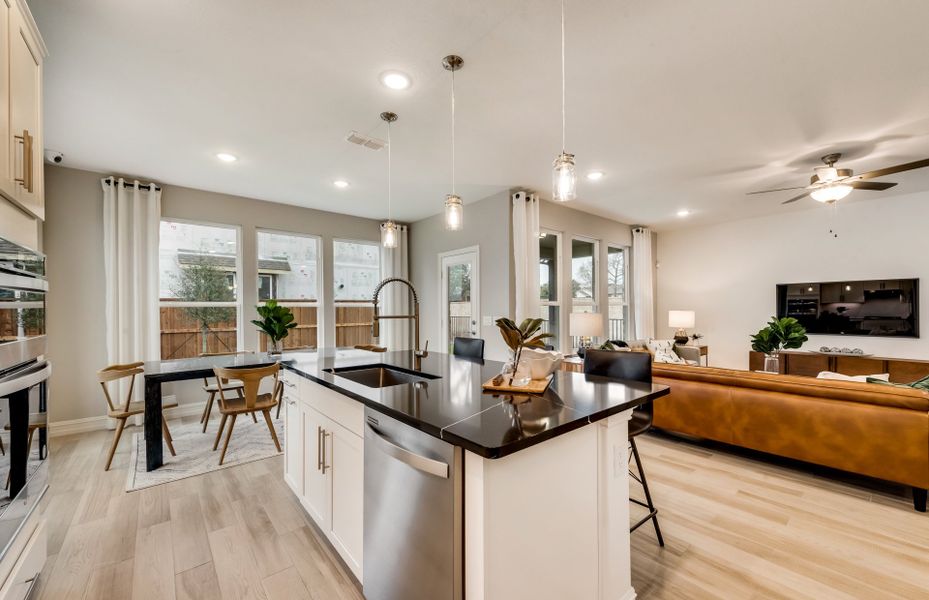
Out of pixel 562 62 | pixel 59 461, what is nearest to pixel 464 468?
pixel 562 62

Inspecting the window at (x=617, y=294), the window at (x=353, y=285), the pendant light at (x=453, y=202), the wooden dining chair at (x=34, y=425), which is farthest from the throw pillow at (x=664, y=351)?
the wooden dining chair at (x=34, y=425)

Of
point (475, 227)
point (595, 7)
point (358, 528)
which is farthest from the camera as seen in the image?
A: point (475, 227)

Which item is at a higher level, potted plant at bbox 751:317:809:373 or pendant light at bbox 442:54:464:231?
pendant light at bbox 442:54:464:231

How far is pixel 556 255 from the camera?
17.9 ft

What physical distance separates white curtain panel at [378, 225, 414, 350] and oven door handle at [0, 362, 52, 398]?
434 centimetres

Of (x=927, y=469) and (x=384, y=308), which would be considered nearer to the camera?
(x=927, y=469)

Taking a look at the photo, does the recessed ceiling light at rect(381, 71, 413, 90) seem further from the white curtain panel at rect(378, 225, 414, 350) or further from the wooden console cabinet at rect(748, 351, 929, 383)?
the wooden console cabinet at rect(748, 351, 929, 383)

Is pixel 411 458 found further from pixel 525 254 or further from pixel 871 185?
pixel 871 185

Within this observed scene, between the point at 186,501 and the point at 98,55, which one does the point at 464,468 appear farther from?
the point at 98,55

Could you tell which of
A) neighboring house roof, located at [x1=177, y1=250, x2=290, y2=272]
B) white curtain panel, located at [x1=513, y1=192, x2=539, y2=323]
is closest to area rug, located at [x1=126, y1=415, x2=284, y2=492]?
neighboring house roof, located at [x1=177, y1=250, x2=290, y2=272]

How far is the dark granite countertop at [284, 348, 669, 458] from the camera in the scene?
1116 mm

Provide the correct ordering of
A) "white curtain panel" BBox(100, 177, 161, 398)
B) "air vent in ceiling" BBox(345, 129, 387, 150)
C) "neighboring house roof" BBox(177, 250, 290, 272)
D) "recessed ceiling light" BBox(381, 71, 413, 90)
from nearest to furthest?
1. "recessed ceiling light" BBox(381, 71, 413, 90)
2. "air vent in ceiling" BBox(345, 129, 387, 150)
3. "white curtain panel" BBox(100, 177, 161, 398)
4. "neighboring house roof" BBox(177, 250, 290, 272)

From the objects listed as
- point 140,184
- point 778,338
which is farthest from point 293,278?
point 778,338

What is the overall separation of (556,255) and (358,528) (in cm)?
447
